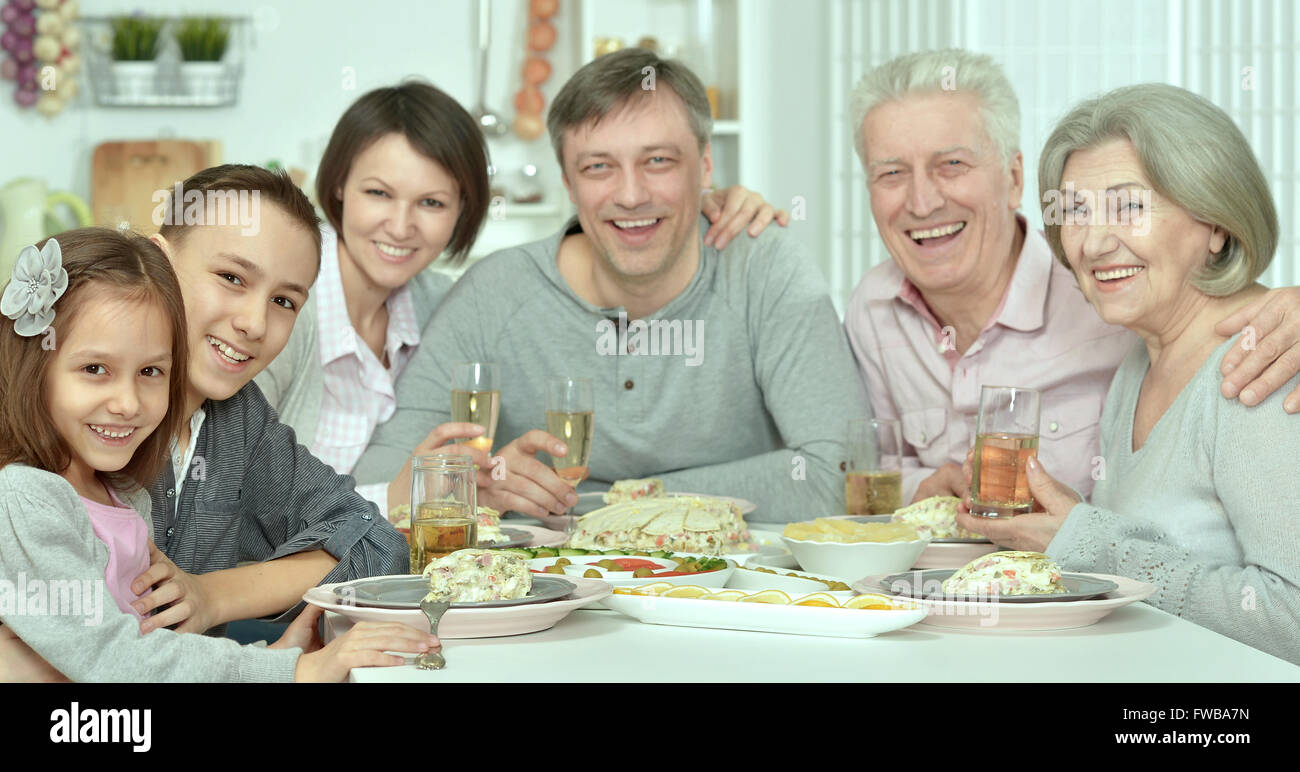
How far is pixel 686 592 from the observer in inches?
56.6

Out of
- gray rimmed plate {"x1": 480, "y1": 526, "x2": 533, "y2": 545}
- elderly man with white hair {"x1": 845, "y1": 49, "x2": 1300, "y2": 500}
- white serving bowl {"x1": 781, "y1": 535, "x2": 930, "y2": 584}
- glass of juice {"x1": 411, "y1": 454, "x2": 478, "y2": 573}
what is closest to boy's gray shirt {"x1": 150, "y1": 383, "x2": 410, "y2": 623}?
gray rimmed plate {"x1": 480, "y1": 526, "x2": 533, "y2": 545}

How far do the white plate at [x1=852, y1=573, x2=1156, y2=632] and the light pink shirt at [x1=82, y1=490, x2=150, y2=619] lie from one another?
2.92ft

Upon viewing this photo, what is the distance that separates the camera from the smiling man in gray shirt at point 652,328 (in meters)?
2.57

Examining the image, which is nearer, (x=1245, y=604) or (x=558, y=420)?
Result: (x=1245, y=604)

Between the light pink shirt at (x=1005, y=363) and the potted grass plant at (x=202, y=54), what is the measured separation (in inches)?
113

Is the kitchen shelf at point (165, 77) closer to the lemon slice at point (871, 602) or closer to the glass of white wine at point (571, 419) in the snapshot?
the glass of white wine at point (571, 419)

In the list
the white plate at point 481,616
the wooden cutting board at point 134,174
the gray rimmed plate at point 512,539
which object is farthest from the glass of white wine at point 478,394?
the wooden cutting board at point 134,174

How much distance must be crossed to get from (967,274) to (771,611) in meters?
1.30

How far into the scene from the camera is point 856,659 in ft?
4.15
